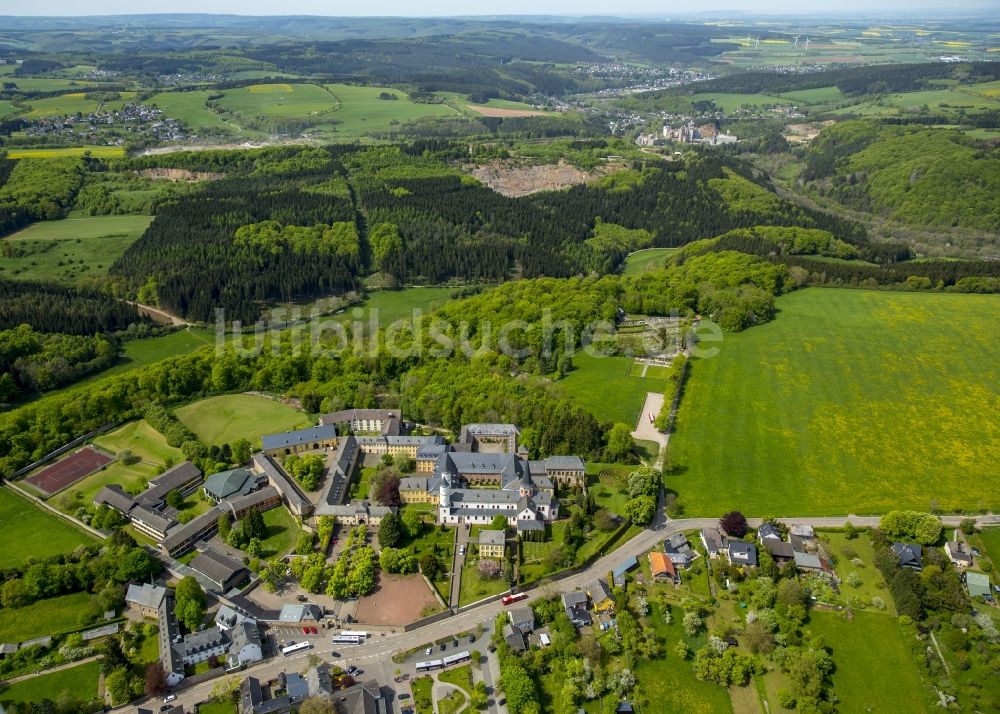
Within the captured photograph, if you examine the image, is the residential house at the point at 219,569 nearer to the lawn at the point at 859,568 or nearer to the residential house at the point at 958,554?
the lawn at the point at 859,568

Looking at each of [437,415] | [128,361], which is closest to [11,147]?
[128,361]

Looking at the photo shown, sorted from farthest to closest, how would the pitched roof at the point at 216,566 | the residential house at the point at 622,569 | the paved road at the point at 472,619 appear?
the residential house at the point at 622,569 < the pitched roof at the point at 216,566 < the paved road at the point at 472,619

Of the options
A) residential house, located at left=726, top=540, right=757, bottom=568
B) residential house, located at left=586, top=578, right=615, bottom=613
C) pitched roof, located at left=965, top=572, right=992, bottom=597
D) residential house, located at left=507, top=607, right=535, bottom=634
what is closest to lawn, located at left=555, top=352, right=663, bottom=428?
residential house, located at left=726, top=540, right=757, bottom=568

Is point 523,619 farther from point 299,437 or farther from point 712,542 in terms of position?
point 299,437

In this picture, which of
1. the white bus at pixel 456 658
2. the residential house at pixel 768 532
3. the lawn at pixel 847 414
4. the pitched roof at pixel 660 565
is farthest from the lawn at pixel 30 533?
the residential house at pixel 768 532

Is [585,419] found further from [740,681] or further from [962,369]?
[962,369]

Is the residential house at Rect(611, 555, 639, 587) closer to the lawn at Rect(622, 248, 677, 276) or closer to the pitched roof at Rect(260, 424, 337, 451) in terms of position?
the pitched roof at Rect(260, 424, 337, 451)

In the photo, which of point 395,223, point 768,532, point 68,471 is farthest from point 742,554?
point 395,223
